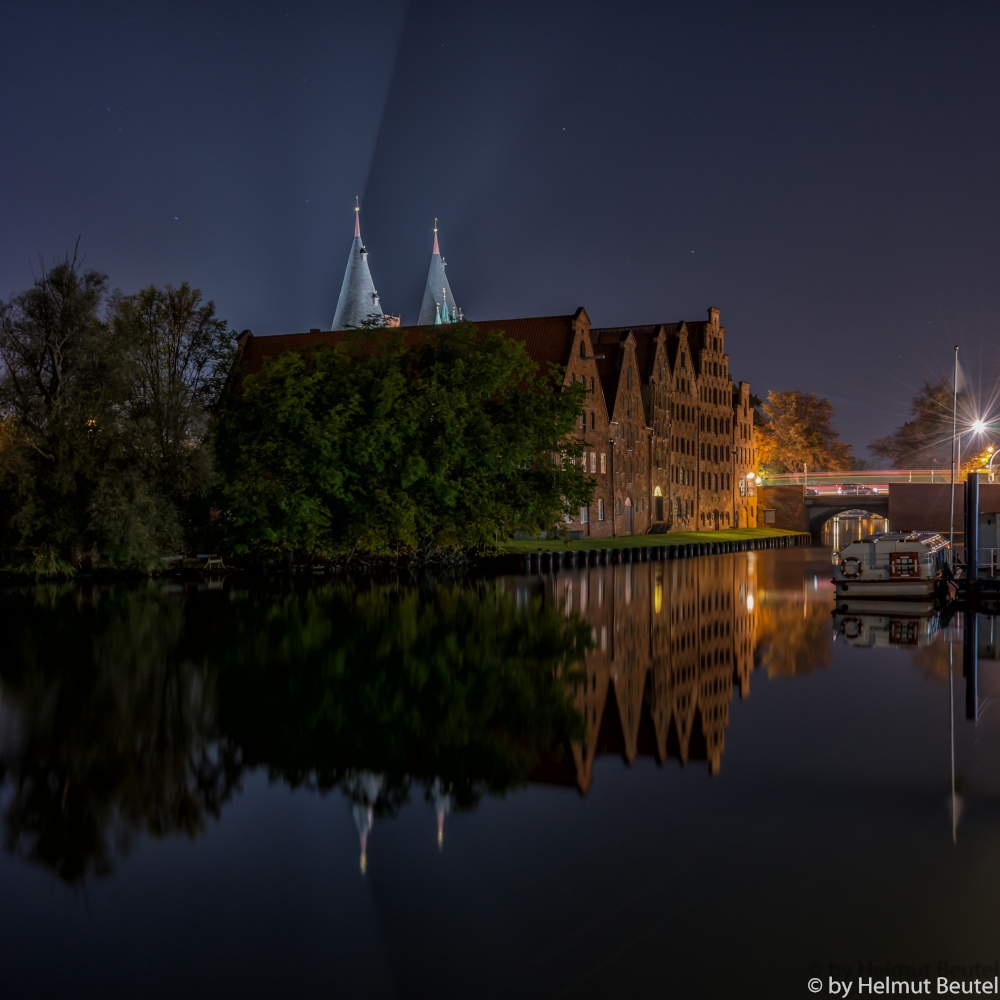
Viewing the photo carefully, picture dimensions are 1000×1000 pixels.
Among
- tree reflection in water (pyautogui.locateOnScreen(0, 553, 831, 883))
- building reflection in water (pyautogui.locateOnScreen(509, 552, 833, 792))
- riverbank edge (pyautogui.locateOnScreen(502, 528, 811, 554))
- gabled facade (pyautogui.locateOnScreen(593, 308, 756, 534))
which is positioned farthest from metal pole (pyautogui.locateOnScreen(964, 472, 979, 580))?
gabled facade (pyautogui.locateOnScreen(593, 308, 756, 534))

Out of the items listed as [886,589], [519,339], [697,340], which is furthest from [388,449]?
[697,340]

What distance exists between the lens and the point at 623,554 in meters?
61.5

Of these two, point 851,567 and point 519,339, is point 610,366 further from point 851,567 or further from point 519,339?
point 851,567

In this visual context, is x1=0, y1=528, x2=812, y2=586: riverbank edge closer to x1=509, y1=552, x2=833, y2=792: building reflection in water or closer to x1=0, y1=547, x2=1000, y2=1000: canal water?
x1=509, y1=552, x2=833, y2=792: building reflection in water

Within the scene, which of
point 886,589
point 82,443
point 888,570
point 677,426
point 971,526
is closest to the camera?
point 971,526

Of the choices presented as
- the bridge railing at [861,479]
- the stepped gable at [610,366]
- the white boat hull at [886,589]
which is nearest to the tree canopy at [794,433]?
the bridge railing at [861,479]

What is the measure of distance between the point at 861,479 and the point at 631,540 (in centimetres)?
4431

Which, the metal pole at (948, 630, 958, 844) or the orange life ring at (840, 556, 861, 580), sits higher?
the orange life ring at (840, 556, 861, 580)

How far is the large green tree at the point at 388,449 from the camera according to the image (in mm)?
46000

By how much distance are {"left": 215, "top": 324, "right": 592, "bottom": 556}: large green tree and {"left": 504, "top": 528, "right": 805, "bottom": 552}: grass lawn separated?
250 inches

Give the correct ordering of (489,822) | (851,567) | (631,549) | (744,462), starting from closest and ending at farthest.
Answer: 1. (489,822)
2. (851,567)
3. (631,549)
4. (744,462)

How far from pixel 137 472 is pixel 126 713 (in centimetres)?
2916

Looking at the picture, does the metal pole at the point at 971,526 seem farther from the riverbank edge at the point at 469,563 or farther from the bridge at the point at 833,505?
the bridge at the point at 833,505

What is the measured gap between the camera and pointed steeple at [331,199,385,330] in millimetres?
120750
